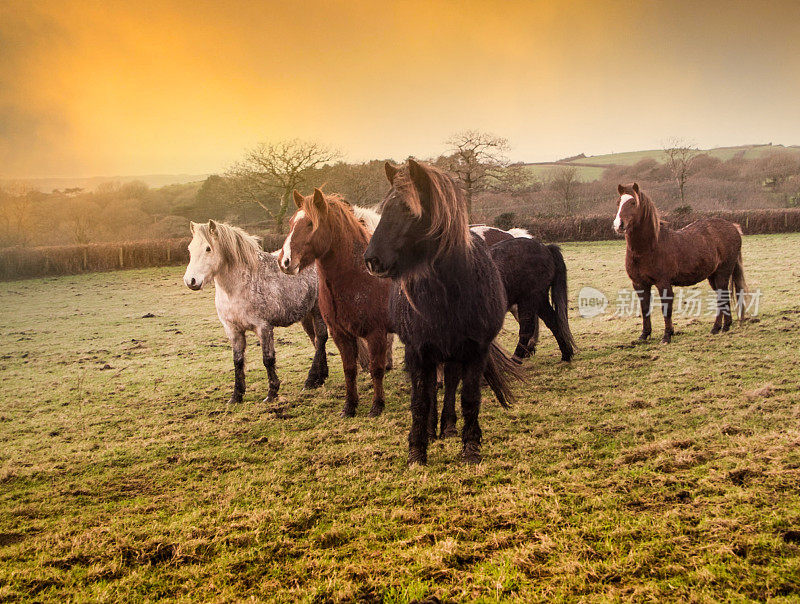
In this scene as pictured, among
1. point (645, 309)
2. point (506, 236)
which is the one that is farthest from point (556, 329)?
point (645, 309)

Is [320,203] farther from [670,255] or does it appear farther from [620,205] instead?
[670,255]

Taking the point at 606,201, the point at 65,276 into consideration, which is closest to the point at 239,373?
the point at 65,276

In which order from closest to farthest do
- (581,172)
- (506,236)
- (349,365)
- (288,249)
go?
(288,249), (349,365), (506,236), (581,172)

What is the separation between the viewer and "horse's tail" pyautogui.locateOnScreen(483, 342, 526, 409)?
4.58 m

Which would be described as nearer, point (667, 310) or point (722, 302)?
point (667, 310)

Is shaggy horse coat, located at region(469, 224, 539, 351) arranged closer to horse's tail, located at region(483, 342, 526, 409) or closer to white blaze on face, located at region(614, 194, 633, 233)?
white blaze on face, located at region(614, 194, 633, 233)

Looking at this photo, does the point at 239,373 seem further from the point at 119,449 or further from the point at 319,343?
Answer: the point at 119,449

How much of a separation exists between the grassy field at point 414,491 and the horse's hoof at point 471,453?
0.08 meters

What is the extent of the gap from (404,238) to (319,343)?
373cm

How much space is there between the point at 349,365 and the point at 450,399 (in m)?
1.50

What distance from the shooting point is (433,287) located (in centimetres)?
365

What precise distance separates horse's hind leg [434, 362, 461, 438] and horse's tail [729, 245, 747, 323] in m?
7.45

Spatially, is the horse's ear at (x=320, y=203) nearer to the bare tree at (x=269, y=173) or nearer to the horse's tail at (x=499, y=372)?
the horse's tail at (x=499, y=372)

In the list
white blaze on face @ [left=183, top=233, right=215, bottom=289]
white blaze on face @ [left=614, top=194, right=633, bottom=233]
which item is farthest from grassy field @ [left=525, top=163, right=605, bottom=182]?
white blaze on face @ [left=183, top=233, right=215, bottom=289]
